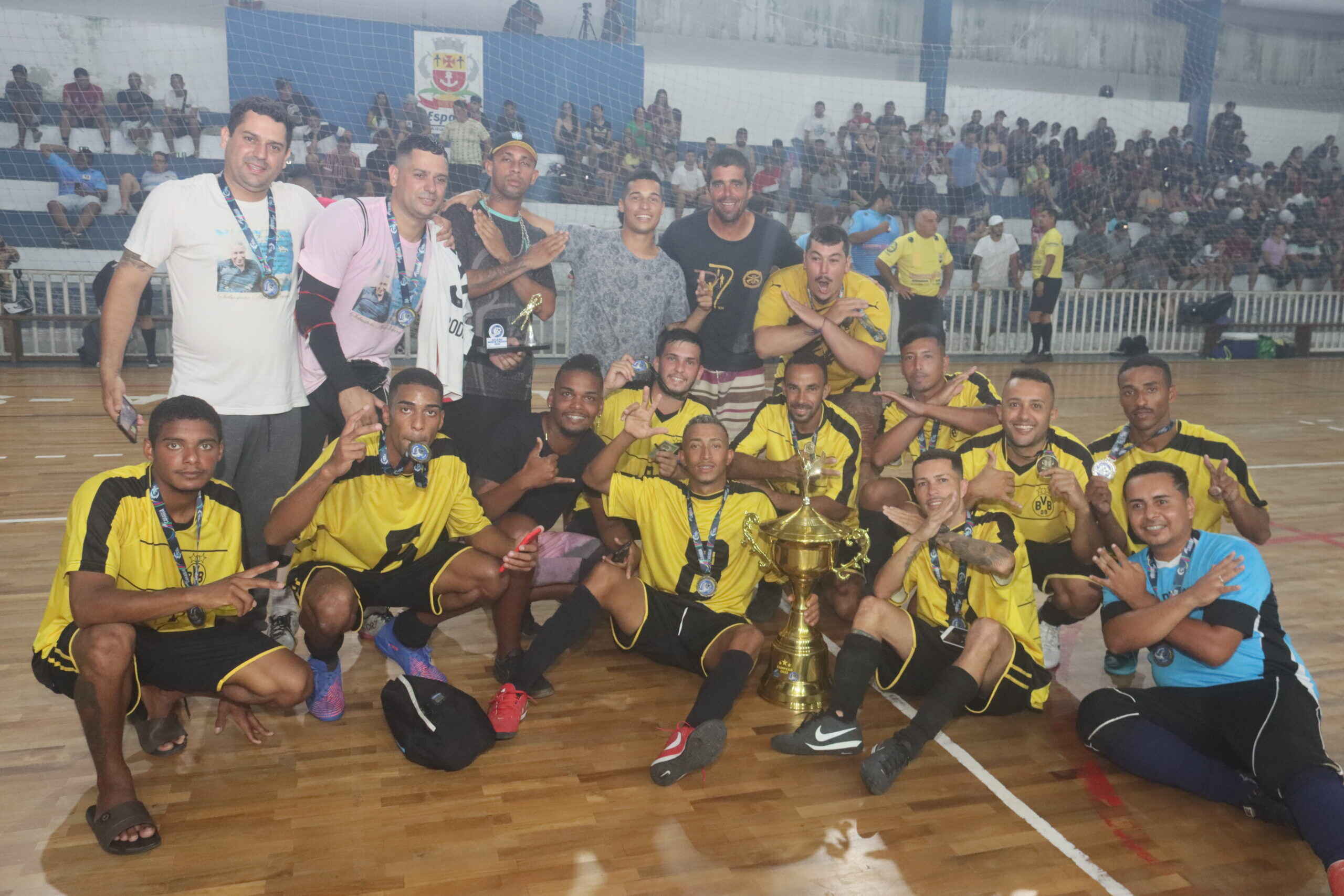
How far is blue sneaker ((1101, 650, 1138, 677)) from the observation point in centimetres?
411

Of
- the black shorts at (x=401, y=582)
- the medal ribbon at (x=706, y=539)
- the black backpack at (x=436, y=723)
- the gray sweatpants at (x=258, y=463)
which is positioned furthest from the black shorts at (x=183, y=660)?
the medal ribbon at (x=706, y=539)

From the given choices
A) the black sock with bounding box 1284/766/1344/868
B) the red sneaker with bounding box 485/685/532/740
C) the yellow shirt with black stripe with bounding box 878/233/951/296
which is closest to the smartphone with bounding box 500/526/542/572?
the red sneaker with bounding box 485/685/532/740

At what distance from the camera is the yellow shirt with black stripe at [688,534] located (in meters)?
3.97

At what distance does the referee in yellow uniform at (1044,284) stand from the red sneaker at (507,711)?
1176 centimetres

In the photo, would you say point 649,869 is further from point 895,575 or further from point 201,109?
point 201,109

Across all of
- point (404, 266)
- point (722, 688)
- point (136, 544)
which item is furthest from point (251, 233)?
point (722, 688)

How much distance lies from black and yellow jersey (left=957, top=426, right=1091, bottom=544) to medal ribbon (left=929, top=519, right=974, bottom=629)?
1.60ft

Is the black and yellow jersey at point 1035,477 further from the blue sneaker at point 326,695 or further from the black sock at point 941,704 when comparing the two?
the blue sneaker at point 326,695

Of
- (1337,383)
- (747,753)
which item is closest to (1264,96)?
(1337,383)

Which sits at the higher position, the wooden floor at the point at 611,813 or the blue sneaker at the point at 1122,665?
the blue sneaker at the point at 1122,665

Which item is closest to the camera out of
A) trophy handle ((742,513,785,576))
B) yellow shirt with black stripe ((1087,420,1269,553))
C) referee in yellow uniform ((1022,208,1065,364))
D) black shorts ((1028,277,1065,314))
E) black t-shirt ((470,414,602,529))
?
trophy handle ((742,513,785,576))

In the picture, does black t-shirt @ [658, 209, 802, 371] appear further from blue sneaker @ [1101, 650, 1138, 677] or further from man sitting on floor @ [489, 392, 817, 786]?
blue sneaker @ [1101, 650, 1138, 677]

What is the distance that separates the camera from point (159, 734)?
3.30 meters

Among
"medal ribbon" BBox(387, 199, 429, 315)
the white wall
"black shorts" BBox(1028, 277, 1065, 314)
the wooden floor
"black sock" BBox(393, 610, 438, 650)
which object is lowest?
the wooden floor
